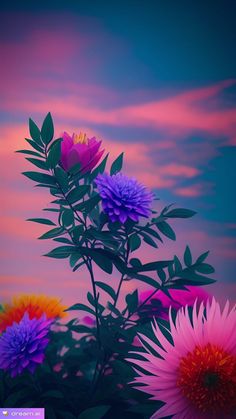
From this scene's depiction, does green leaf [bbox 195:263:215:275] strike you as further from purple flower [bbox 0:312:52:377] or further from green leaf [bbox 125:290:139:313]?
purple flower [bbox 0:312:52:377]

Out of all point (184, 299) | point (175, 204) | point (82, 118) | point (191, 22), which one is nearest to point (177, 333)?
point (184, 299)

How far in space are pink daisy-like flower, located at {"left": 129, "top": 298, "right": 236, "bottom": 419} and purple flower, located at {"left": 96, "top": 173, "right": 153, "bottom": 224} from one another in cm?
16

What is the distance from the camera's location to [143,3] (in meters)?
0.95

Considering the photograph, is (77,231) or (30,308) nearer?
(77,231)

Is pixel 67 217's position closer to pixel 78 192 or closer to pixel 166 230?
pixel 78 192

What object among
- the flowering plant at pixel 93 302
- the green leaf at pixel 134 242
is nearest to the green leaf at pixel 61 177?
the flowering plant at pixel 93 302

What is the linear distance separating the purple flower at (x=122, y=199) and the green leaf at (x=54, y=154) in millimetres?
63

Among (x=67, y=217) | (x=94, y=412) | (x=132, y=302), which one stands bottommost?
(x=94, y=412)

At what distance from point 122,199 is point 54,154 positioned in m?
0.11

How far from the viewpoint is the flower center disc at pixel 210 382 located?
494 millimetres

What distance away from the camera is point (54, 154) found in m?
0.62

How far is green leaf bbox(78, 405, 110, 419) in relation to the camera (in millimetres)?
594

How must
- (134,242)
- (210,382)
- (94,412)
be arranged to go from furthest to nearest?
1. (134,242)
2. (94,412)
3. (210,382)

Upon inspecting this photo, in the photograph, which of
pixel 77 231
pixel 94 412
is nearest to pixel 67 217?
pixel 77 231
